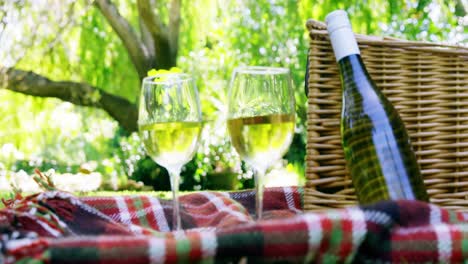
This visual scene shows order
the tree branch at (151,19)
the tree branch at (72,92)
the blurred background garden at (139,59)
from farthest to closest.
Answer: the tree branch at (151,19)
the tree branch at (72,92)
the blurred background garden at (139,59)

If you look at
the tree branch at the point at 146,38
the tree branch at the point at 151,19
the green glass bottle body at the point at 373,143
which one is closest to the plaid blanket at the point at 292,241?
the green glass bottle body at the point at 373,143

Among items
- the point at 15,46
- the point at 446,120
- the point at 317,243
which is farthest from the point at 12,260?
the point at 15,46

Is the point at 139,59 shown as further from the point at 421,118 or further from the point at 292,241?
the point at 292,241

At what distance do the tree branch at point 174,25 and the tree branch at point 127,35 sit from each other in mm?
280

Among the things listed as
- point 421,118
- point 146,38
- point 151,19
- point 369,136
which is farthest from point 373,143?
point 146,38

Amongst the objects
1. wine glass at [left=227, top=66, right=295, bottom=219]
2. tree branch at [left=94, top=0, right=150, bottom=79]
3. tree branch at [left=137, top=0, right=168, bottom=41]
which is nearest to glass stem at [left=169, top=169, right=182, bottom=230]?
wine glass at [left=227, top=66, right=295, bottom=219]

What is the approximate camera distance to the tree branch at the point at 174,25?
19.5ft

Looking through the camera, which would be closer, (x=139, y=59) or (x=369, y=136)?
(x=369, y=136)

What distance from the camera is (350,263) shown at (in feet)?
1.94

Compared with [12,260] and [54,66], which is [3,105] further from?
[12,260]

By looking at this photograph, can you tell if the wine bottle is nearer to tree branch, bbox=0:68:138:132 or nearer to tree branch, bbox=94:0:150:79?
tree branch, bbox=0:68:138:132

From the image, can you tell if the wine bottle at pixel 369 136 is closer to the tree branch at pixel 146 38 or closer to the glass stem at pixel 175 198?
the glass stem at pixel 175 198

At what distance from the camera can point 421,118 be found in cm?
98

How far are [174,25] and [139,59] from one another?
1.50 feet
